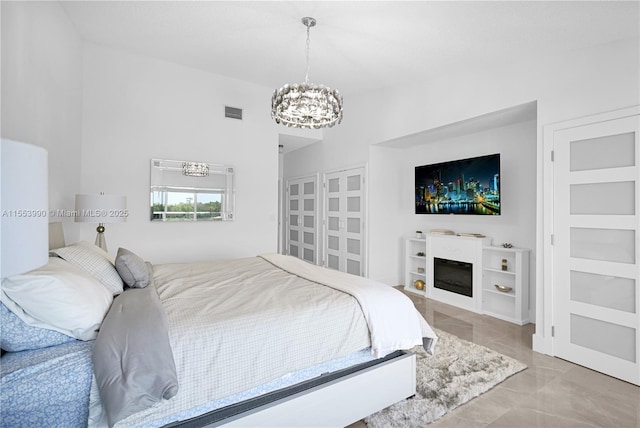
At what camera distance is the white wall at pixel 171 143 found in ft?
12.3

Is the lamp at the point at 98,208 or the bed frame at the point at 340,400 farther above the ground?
the lamp at the point at 98,208

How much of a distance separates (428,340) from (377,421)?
0.61 metres

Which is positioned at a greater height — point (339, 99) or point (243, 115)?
point (243, 115)

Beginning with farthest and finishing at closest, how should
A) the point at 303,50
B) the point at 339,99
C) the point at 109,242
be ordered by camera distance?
1. the point at 109,242
2. the point at 303,50
3. the point at 339,99

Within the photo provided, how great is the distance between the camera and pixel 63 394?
3.99 feet

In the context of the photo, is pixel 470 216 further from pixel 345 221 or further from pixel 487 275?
pixel 345 221

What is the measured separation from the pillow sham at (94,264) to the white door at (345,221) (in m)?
3.61

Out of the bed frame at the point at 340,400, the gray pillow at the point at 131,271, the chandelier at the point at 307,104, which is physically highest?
the chandelier at the point at 307,104

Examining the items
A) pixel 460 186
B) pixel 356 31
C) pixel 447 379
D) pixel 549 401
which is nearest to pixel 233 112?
pixel 356 31

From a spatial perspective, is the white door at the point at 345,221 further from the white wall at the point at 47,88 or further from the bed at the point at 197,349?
the white wall at the point at 47,88

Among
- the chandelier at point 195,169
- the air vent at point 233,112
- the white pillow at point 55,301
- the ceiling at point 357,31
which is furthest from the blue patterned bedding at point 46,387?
the air vent at point 233,112

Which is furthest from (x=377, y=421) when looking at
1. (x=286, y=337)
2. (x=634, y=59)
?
(x=634, y=59)

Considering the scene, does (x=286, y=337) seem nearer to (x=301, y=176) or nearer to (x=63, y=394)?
(x=63, y=394)

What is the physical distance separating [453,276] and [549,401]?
215cm
